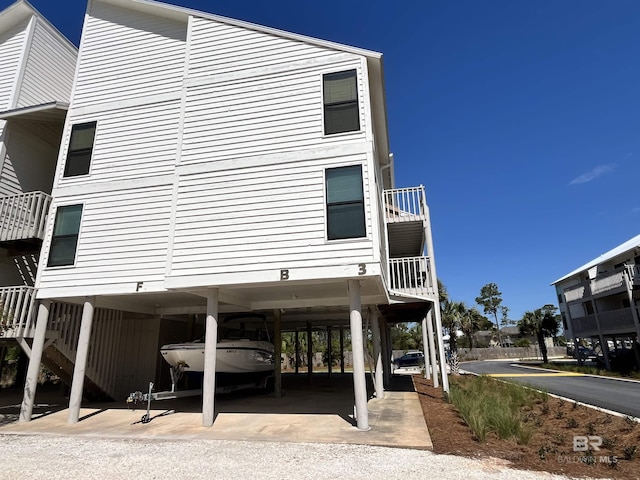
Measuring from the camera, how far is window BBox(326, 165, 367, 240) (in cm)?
795

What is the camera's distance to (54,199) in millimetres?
10211

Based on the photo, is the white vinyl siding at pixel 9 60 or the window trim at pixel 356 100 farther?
the white vinyl siding at pixel 9 60

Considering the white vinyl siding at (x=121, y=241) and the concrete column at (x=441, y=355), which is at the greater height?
the white vinyl siding at (x=121, y=241)

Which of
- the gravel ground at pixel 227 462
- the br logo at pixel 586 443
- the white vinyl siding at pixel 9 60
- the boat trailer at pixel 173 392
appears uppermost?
the white vinyl siding at pixel 9 60

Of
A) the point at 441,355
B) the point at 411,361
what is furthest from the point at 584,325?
the point at 441,355

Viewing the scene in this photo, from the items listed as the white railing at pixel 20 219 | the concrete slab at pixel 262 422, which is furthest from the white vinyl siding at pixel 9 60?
the concrete slab at pixel 262 422

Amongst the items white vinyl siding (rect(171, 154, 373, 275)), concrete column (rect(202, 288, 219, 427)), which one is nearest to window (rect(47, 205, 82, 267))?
white vinyl siding (rect(171, 154, 373, 275))

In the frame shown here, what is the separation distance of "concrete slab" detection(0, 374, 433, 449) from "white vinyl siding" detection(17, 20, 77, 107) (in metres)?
10.4

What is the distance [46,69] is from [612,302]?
37489 millimetres

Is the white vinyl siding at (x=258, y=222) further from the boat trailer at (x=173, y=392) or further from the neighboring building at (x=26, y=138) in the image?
the neighboring building at (x=26, y=138)

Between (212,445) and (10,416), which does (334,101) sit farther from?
(10,416)

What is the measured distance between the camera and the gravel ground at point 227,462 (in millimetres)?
4905

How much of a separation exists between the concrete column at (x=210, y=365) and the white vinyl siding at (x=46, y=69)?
10262 millimetres

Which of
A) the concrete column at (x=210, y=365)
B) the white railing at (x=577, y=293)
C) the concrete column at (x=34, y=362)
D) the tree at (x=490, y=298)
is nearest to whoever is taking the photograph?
the concrete column at (x=210, y=365)
